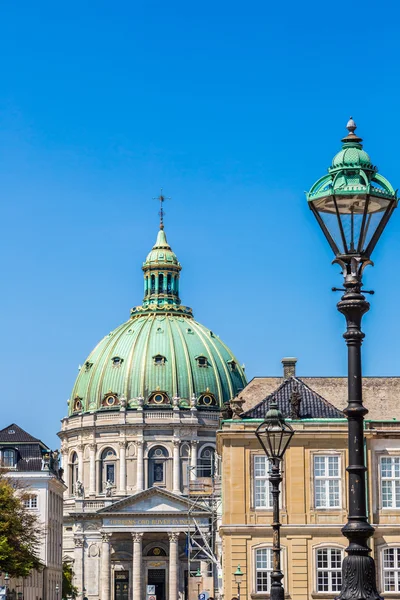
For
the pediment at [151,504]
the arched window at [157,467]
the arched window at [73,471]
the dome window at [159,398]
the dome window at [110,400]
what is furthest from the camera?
the arched window at [73,471]

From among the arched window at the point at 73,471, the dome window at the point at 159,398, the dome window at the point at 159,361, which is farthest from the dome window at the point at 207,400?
the arched window at the point at 73,471

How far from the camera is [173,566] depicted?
129 m

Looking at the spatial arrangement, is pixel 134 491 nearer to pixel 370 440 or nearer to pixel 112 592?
pixel 112 592

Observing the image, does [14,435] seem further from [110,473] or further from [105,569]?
[110,473]

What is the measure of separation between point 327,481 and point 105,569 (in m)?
78.8

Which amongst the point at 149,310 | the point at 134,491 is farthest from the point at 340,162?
the point at 149,310

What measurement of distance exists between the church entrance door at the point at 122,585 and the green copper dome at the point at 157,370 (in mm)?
18939

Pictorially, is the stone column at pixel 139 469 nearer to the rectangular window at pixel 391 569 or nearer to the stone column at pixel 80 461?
the stone column at pixel 80 461

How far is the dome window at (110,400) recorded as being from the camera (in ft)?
472

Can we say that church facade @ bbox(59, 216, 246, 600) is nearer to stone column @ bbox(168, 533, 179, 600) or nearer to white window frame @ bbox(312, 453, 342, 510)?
stone column @ bbox(168, 533, 179, 600)

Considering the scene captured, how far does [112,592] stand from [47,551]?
32311 millimetres

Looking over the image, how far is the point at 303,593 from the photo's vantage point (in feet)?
169


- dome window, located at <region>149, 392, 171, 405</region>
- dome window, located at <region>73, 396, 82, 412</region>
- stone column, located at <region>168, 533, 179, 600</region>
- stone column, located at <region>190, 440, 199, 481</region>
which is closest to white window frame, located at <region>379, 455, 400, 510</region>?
stone column, located at <region>168, 533, 179, 600</region>

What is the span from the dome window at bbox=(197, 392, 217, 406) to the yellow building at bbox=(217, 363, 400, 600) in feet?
298
